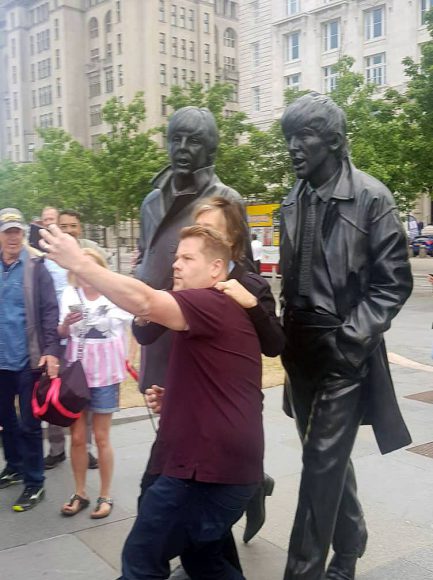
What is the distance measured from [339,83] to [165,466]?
2044 cm

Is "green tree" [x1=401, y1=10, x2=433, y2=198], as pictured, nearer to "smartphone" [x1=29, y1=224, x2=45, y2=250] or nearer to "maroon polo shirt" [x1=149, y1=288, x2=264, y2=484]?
Answer: "smartphone" [x1=29, y1=224, x2=45, y2=250]

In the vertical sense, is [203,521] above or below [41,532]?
above

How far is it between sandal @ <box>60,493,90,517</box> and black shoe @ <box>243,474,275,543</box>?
107cm

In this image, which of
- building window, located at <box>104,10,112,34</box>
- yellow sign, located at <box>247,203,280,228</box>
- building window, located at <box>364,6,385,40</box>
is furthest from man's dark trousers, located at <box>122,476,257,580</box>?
building window, located at <box>104,10,112,34</box>

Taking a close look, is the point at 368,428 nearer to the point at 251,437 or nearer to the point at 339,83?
the point at 251,437

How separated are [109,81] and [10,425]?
268ft

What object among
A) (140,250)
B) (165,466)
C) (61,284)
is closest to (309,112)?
(140,250)

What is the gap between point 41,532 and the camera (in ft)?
11.9

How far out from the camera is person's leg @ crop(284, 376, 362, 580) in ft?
8.08

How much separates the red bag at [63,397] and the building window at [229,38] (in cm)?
9091

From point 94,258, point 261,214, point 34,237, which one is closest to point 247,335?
point 94,258

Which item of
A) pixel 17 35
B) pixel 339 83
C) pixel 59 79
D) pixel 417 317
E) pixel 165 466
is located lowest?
pixel 417 317

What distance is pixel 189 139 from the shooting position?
9.21ft

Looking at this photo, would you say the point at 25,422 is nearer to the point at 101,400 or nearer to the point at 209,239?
the point at 101,400
